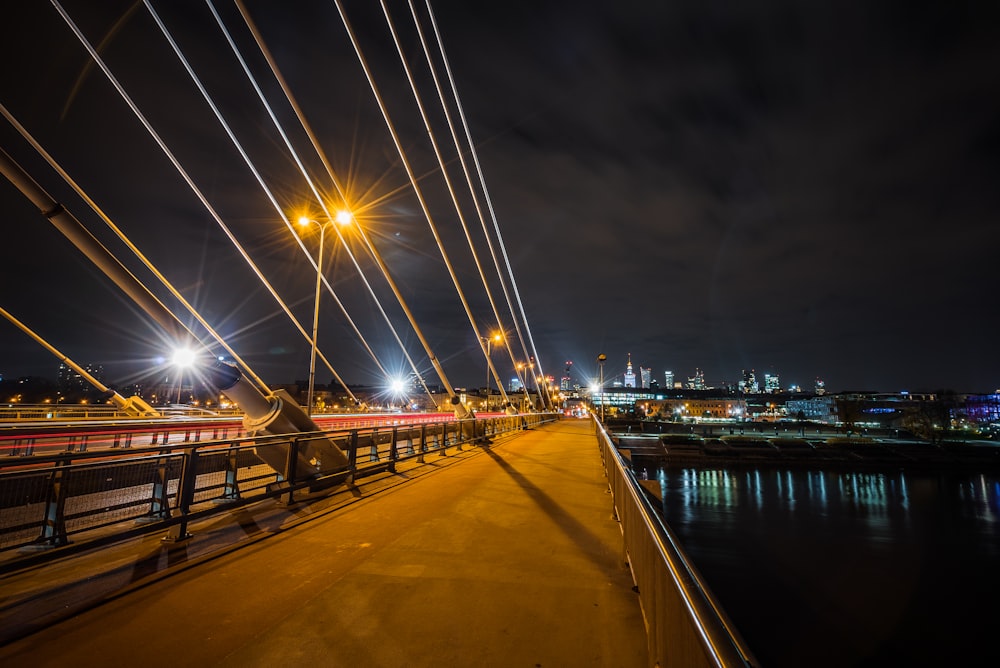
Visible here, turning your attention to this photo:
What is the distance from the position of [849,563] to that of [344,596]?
1653 inches

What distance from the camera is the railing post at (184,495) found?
19.1ft

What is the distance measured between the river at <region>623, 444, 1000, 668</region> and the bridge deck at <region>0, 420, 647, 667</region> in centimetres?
514

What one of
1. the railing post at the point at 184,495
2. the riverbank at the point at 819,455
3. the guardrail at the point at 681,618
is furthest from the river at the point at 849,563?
the railing post at the point at 184,495

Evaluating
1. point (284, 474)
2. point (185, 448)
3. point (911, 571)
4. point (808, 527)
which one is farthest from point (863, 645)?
point (185, 448)

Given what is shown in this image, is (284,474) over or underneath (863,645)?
over

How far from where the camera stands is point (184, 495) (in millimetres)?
5906

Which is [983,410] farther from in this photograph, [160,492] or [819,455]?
[160,492]

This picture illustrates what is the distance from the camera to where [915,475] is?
2410 inches

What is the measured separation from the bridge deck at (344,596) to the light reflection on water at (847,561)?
16413 millimetres

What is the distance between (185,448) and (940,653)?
33.6 meters

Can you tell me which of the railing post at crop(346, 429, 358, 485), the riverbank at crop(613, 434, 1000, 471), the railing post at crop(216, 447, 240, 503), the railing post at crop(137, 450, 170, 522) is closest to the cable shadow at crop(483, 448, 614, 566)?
the railing post at crop(346, 429, 358, 485)

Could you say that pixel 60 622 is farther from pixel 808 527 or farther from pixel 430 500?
pixel 808 527

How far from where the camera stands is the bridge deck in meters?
3.39

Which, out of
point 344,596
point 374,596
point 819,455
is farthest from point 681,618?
point 819,455
